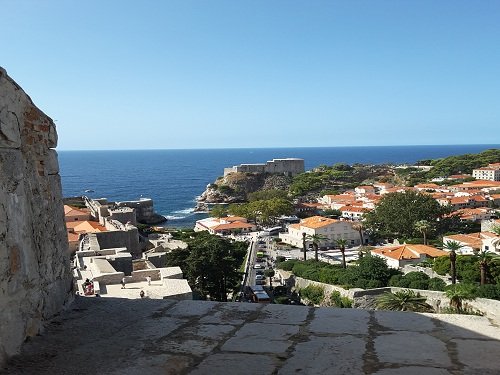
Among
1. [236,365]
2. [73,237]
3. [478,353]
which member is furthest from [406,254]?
[236,365]

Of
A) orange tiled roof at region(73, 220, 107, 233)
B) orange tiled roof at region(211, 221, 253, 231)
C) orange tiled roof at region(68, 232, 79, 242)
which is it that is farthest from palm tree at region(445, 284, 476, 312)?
orange tiled roof at region(211, 221, 253, 231)

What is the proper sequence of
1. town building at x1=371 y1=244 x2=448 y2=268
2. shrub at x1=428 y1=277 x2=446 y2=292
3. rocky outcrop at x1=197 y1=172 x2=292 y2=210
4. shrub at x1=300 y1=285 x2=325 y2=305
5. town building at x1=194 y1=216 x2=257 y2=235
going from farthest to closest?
1. rocky outcrop at x1=197 y1=172 x2=292 y2=210
2. town building at x1=194 y1=216 x2=257 y2=235
3. town building at x1=371 y1=244 x2=448 y2=268
4. shrub at x1=300 y1=285 x2=325 y2=305
5. shrub at x1=428 y1=277 x2=446 y2=292

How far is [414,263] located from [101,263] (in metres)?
24.6

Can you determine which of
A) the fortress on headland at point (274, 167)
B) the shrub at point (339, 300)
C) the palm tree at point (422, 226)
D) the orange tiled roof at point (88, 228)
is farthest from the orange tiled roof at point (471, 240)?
the fortress on headland at point (274, 167)

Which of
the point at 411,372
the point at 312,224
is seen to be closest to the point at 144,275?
the point at 411,372

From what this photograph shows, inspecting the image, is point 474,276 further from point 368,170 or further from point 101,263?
point 368,170

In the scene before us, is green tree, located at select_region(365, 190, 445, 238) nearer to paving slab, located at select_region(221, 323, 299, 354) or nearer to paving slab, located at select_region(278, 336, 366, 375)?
paving slab, located at select_region(221, 323, 299, 354)

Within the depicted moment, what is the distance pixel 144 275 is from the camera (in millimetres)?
16172

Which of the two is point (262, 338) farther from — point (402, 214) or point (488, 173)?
point (488, 173)

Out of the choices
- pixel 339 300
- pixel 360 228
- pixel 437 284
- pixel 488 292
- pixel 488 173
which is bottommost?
pixel 360 228

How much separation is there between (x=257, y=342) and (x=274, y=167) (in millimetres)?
102711

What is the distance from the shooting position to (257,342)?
9.27 ft

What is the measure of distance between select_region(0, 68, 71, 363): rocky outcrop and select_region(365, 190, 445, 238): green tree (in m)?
48.0

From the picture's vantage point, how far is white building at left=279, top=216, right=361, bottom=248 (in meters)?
49.2
